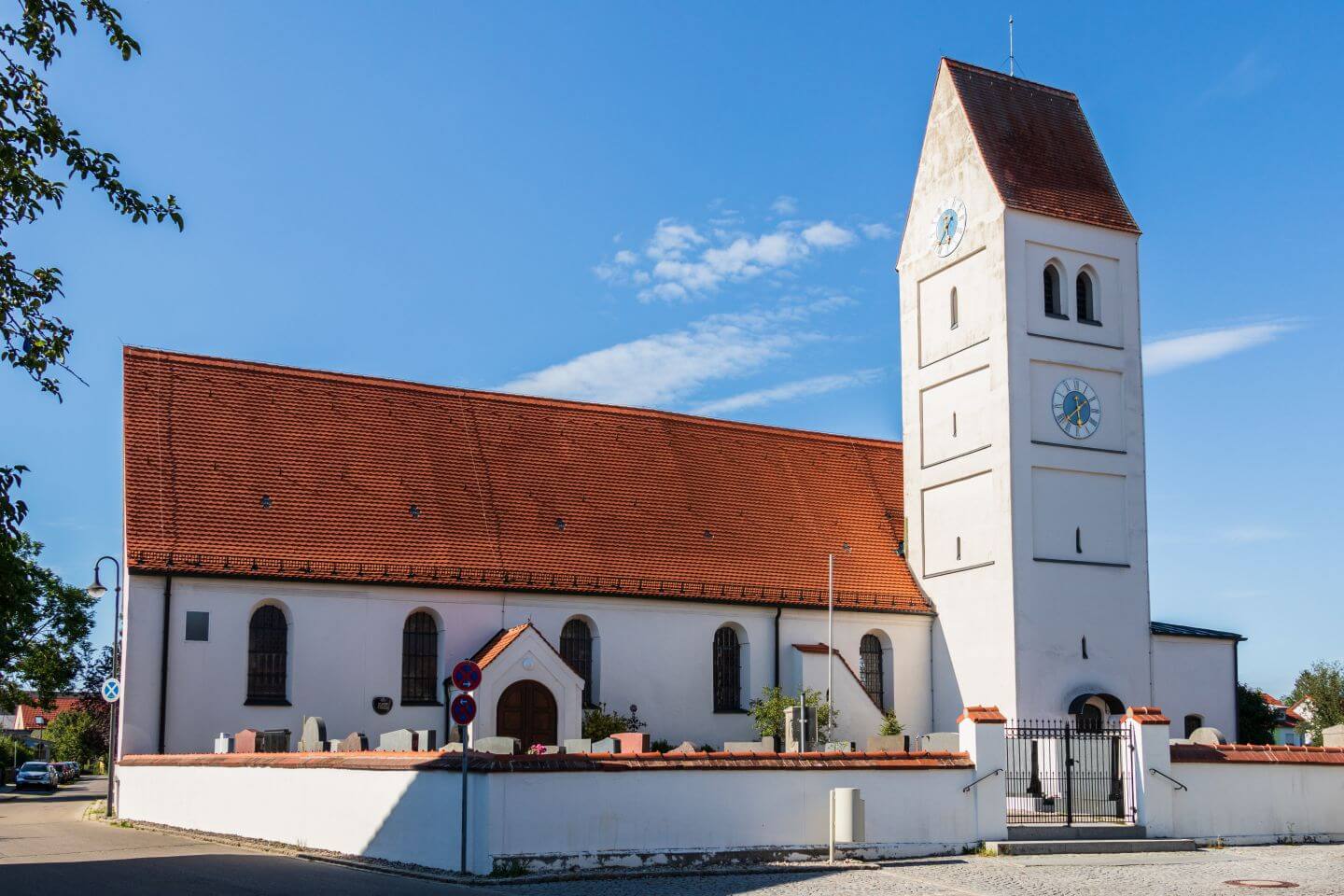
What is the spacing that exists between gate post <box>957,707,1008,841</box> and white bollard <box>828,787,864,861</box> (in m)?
2.86

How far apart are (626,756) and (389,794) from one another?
3.42 meters

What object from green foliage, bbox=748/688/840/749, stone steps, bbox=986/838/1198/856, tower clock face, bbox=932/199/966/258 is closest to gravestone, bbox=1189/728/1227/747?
stone steps, bbox=986/838/1198/856

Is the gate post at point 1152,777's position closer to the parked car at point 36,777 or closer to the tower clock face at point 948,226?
the tower clock face at point 948,226

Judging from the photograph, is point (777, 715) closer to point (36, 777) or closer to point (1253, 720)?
point (1253, 720)

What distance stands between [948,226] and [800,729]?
1574cm

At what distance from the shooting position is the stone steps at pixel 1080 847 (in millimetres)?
23844

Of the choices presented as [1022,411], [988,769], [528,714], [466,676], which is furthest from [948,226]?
[466,676]

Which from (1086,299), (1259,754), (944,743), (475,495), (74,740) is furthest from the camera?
(74,740)

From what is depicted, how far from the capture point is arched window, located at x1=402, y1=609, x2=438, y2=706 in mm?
33719

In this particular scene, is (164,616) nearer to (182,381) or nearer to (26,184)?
(182,381)

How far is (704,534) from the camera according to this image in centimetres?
3884

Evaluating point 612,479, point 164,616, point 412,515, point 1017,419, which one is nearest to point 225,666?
point 164,616

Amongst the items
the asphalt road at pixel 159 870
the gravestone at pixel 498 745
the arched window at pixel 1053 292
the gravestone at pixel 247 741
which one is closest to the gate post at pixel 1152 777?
the gravestone at pixel 498 745

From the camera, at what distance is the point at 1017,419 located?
3675 cm
